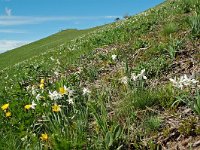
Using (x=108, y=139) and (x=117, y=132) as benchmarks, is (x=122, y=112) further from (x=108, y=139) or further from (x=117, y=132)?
(x=108, y=139)

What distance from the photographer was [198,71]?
7312 millimetres

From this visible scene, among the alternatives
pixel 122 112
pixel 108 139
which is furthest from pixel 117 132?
pixel 122 112

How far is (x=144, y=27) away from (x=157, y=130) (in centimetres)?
908

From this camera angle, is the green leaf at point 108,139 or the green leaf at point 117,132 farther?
the green leaf at point 117,132

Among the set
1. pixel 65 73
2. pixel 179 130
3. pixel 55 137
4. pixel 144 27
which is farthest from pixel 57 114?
pixel 144 27

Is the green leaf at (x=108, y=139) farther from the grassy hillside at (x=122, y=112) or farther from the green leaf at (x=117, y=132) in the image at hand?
the green leaf at (x=117, y=132)

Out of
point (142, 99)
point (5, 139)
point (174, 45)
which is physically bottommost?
point (5, 139)

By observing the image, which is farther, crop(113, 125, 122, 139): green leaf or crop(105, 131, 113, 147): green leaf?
crop(113, 125, 122, 139): green leaf

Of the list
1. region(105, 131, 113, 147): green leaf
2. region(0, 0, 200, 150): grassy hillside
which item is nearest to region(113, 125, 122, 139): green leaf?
region(0, 0, 200, 150): grassy hillside

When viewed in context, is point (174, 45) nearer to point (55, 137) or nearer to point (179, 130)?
point (179, 130)

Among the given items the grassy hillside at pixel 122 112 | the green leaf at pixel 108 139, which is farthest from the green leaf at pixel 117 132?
the green leaf at pixel 108 139

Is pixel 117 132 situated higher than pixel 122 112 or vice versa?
pixel 122 112

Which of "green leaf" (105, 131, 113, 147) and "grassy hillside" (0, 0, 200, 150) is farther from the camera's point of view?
"grassy hillside" (0, 0, 200, 150)

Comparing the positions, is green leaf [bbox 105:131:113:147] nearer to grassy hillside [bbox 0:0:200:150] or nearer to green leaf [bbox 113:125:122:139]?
grassy hillside [bbox 0:0:200:150]
